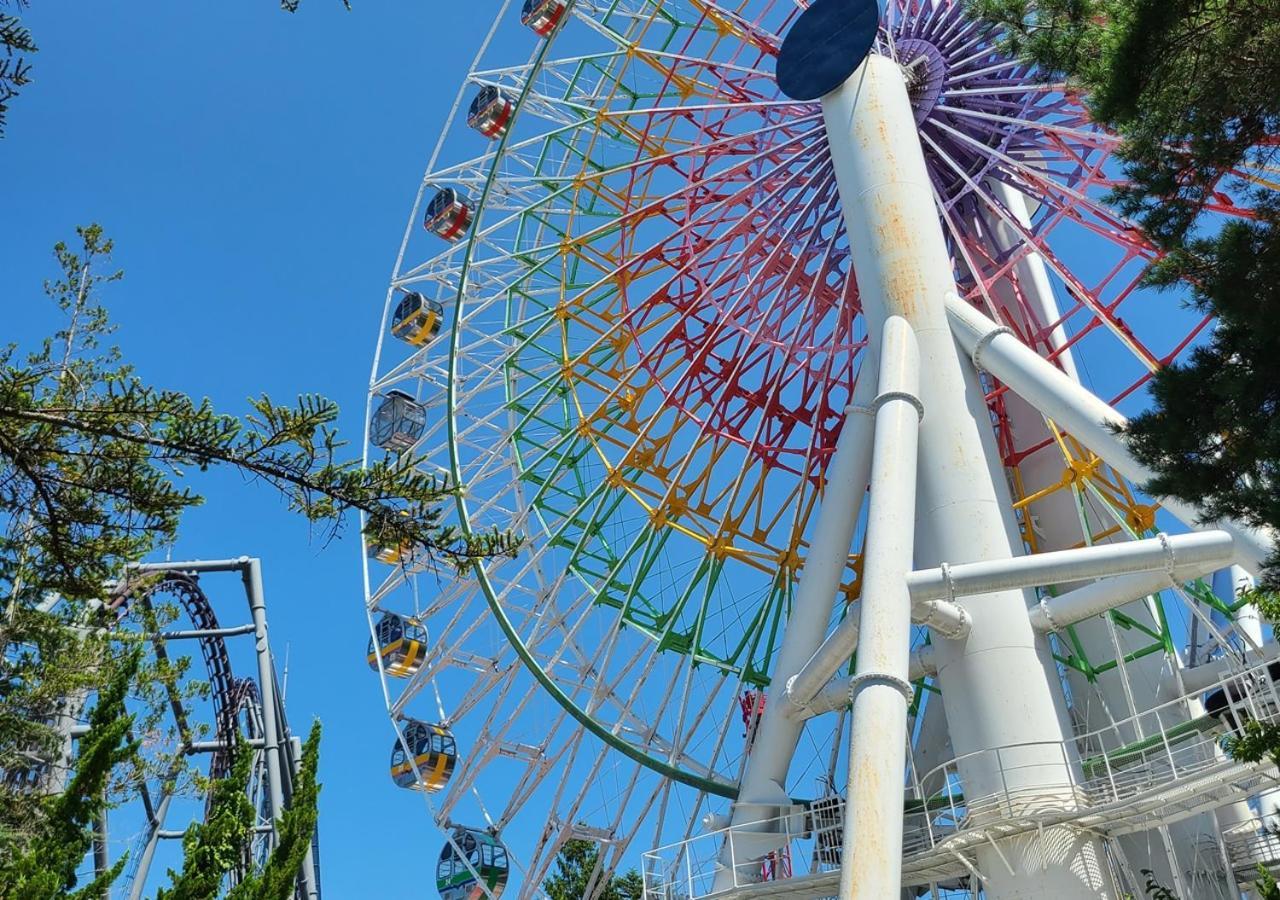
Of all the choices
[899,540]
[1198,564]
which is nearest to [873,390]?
[899,540]

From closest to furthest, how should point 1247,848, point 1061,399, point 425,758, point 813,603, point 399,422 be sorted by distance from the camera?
point 1061,399
point 813,603
point 1247,848
point 425,758
point 399,422

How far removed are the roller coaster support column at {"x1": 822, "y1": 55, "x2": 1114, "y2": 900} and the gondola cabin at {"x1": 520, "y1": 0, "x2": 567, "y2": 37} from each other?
10186 millimetres

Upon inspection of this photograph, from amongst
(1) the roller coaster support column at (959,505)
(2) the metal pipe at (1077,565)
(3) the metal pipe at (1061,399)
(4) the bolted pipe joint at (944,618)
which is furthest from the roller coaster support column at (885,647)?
(3) the metal pipe at (1061,399)

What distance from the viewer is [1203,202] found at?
9586 millimetres

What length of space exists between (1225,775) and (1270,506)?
6185 mm

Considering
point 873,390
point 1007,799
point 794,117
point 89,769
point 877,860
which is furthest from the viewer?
point 794,117

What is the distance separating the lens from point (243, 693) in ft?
96.9

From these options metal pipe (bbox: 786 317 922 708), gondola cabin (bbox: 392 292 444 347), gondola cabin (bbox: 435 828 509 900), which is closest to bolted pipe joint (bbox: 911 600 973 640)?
metal pipe (bbox: 786 317 922 708)

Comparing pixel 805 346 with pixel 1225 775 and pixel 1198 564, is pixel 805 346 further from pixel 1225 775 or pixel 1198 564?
pixel 1225 775

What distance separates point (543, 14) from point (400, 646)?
1458 centimetres

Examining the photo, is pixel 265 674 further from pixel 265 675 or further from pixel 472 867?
pixel 472 867

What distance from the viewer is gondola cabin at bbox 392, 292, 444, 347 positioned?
29.0 meters

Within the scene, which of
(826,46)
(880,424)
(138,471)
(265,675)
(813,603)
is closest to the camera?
(138,471)

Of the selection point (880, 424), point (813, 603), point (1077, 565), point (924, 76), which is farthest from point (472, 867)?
point (924, 76)
